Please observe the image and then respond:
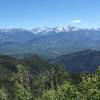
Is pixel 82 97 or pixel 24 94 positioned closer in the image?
pixel 82 97

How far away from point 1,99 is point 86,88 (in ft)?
484

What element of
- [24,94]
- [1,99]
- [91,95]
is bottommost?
[1,99]

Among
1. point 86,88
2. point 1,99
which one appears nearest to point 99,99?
point 86,88

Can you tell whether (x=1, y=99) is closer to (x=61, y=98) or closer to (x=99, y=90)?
(x=61, y=98)

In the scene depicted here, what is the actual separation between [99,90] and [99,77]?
3089 mm

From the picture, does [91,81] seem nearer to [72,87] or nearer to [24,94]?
[72,87]

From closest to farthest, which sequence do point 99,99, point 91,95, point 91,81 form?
1. point 99,99
2. point 91,95
3. point 91,81

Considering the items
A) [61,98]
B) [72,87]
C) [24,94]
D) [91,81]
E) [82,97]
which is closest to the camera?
[91,81]

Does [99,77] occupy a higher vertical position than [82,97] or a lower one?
higher

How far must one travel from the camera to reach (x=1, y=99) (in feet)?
637

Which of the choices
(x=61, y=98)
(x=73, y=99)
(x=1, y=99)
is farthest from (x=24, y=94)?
(x=73, y=99)

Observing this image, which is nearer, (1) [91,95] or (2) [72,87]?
(1) [91,95]

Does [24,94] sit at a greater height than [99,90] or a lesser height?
lesser

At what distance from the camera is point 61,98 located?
67500mm
